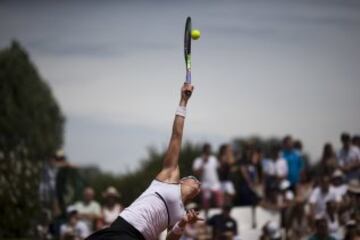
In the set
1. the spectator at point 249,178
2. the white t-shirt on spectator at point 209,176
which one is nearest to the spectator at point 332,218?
the spectator at point 249,178

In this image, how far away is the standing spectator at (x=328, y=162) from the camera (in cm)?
1888

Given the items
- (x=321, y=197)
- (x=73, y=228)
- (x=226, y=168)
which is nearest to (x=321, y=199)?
(x=321, y=197)

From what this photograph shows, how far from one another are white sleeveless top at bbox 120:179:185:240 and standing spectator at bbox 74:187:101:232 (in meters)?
8.59

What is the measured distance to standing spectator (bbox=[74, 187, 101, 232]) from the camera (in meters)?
20.1

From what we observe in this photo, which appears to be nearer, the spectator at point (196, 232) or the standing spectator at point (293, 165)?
the spectator at point (196, 232)

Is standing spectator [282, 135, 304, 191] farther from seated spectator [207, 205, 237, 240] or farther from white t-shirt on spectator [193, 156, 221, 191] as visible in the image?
seated spectator [207, 205, 237, 240]

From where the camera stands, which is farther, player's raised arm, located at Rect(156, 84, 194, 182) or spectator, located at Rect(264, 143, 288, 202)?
spectator, located at Rect(264, 143, 288, 202)

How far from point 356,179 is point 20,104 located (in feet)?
83.3

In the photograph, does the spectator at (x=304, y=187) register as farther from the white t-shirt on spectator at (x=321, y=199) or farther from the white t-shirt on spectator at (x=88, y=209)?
the white t-shirt on spectator at (x=88, y=209)

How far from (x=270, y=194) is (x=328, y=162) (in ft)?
4.24

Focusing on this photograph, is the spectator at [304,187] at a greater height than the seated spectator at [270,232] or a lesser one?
greater

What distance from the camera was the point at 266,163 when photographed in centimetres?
2023

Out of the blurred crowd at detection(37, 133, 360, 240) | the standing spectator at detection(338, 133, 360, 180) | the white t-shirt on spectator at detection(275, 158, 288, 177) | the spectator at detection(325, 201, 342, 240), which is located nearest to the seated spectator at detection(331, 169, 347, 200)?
the blurred crowd at detection(37, 133, 360, 240)

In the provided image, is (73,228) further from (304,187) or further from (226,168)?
→ (304,187)
